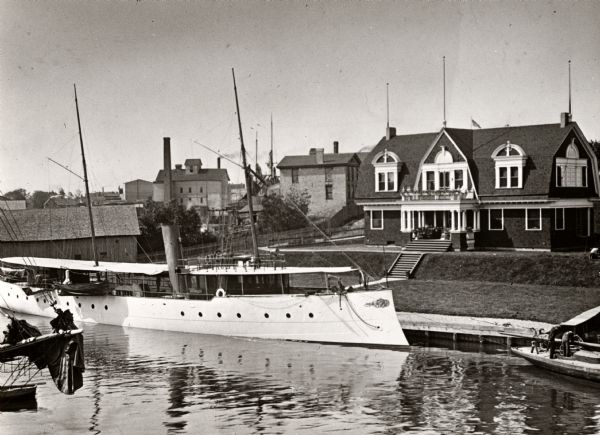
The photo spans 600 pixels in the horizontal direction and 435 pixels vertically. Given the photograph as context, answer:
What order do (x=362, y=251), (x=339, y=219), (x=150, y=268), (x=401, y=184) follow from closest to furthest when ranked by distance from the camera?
(x=150, y=268), (x=362, y=251), (x=401, y=184), (x=339, y=219)

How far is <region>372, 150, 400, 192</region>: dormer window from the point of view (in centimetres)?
6081

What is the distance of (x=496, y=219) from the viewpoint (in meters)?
55.8

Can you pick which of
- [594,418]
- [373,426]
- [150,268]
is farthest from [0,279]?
[594,418]

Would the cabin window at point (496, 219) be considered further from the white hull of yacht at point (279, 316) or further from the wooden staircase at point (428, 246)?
the white hull of yacht at point (279, 316)

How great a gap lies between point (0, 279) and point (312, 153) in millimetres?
45181

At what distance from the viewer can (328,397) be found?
29.7 m

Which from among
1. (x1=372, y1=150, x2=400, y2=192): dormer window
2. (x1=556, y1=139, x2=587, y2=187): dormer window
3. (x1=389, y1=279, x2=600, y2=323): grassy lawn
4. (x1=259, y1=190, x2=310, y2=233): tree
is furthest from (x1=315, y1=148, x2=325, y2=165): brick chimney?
(x1=389, y1=279, x2=600, y2=323): grassy lawn

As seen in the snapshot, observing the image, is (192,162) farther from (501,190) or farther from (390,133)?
(501,190)

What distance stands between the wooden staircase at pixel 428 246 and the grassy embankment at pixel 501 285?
1549mm

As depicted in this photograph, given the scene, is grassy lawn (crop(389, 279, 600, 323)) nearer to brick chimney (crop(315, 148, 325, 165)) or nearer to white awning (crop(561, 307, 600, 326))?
white awning (crop(561, 307, 600, 326))

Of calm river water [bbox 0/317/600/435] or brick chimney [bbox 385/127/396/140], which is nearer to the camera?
calm river water [bbox 0/317/600/435]

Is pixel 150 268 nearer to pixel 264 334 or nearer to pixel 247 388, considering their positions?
pixel 264 334

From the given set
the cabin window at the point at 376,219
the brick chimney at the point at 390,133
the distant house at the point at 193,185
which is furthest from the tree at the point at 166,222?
the distant house at the point at 193,185

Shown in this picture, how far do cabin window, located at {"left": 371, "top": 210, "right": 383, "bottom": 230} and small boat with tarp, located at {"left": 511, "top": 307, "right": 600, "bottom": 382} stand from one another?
25926 millimetres
